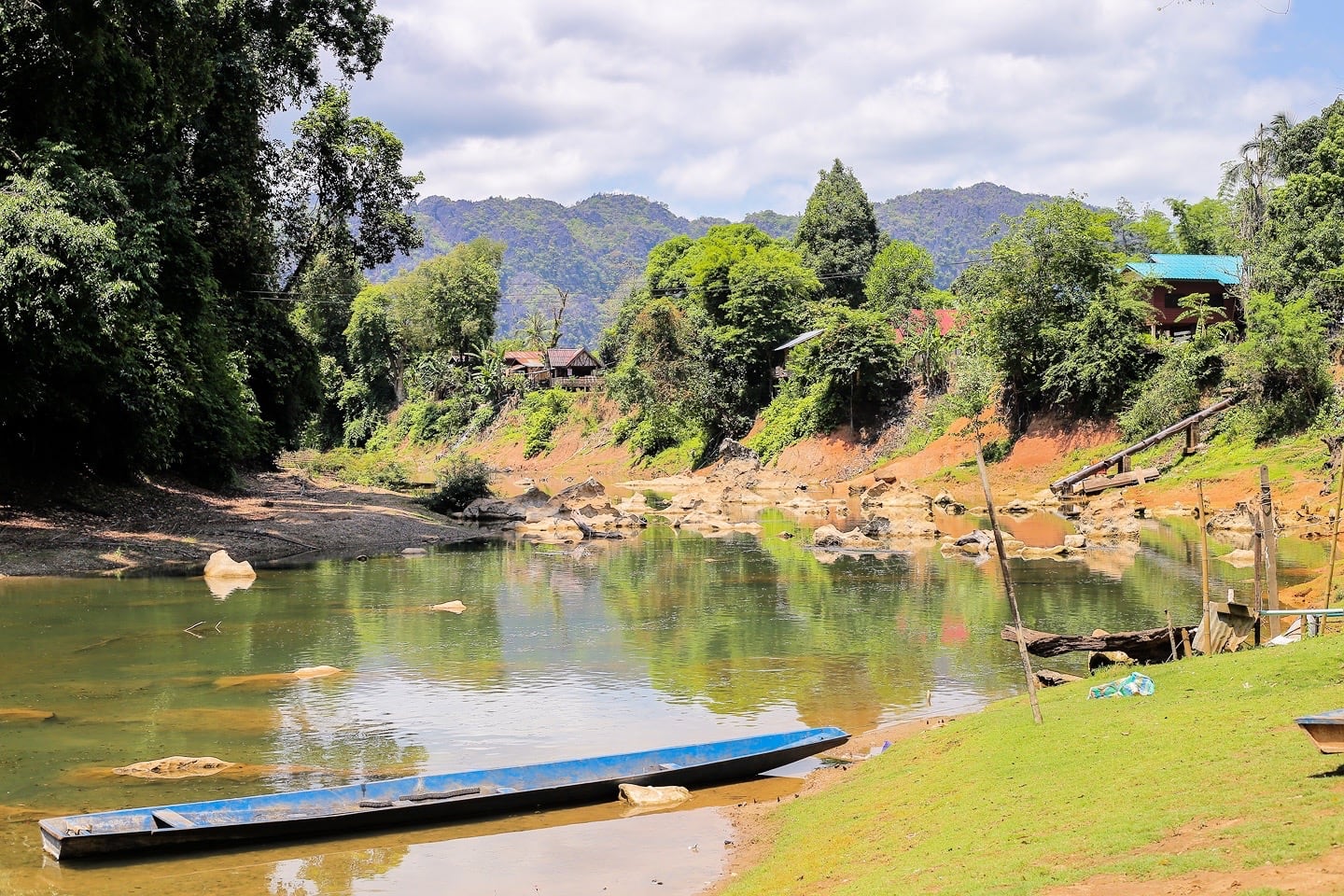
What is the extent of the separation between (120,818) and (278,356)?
108 feet

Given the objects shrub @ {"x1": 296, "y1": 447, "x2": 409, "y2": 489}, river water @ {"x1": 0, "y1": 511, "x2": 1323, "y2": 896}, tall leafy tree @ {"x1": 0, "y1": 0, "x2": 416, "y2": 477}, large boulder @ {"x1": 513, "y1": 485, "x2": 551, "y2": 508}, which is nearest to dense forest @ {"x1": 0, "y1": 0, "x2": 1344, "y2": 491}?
tall leafy tree @ {"x1": 0, "y1": 0, "x2": 416, "y2": 477}

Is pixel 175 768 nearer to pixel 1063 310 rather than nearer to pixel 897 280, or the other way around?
pixel 1063 310

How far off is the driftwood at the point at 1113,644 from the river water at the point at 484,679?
103 cm

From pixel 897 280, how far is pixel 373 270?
136 feet

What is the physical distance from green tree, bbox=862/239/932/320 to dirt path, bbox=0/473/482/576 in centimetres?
4566

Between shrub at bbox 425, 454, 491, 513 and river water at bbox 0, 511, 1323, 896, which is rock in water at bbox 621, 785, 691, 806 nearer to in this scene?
river water at bbox 0, 511, 1323, 896

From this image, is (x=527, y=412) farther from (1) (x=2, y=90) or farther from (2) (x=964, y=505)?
(1) (x=2, y=90)

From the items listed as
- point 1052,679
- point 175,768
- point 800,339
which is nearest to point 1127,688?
point 1052,679

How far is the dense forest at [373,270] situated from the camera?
2462 cm

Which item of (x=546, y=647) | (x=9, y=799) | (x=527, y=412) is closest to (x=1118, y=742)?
(x=9, y=799)

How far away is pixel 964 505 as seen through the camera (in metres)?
46.2

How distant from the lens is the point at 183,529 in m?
30.5

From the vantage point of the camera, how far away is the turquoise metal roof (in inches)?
2474

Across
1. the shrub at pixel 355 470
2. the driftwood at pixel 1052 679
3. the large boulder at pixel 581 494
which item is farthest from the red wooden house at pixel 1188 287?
the driftwood at pixel 1052 679
